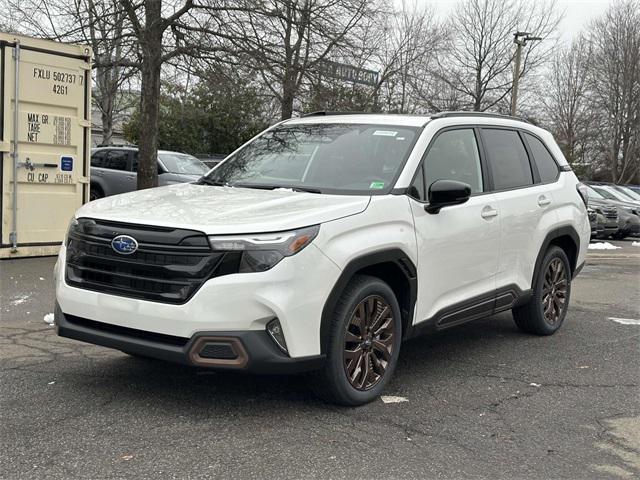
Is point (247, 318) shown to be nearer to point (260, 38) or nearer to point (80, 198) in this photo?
point (80, 198)

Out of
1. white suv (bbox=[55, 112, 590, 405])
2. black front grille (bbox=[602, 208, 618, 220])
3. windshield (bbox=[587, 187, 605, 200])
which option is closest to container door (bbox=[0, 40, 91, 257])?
white suv (bbox=[55, 112, 590, 405])

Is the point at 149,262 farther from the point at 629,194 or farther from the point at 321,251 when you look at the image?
the point at 629,194

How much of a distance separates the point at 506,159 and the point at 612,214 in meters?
15.6

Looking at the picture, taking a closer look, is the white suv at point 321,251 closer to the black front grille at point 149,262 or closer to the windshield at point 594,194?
the black front grille at point 149,262

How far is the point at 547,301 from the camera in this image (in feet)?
20.6

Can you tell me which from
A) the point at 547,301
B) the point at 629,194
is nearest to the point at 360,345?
the point at 547,301

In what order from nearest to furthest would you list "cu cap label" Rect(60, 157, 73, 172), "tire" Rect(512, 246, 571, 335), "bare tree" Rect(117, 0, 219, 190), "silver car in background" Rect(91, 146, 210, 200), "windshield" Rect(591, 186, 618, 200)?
"tire" Rect(512, 246, 571, 335) → "cu cap label" Rect(60, 157, 73, 172) → "bare tree" Rect(117, 0, 219, 190) → "silver car in background" Rect(91, 146, 210, 200) → "windshield" Rect(591, 186, 618, 200)

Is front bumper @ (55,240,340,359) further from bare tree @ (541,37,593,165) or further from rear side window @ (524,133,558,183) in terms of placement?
bare tree @ (541,37,593,165)

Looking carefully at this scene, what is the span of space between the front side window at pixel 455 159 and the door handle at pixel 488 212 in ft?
0.53

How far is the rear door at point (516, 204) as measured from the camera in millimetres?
5450

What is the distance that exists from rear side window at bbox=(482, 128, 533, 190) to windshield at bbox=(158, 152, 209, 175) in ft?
32.4

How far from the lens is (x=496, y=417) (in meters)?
4.18

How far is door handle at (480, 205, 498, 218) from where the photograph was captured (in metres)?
5.14

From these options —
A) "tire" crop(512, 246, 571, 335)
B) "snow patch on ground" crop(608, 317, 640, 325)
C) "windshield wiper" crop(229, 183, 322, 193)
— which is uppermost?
"windshield wiper" crop(229, 183, 322, 193)
